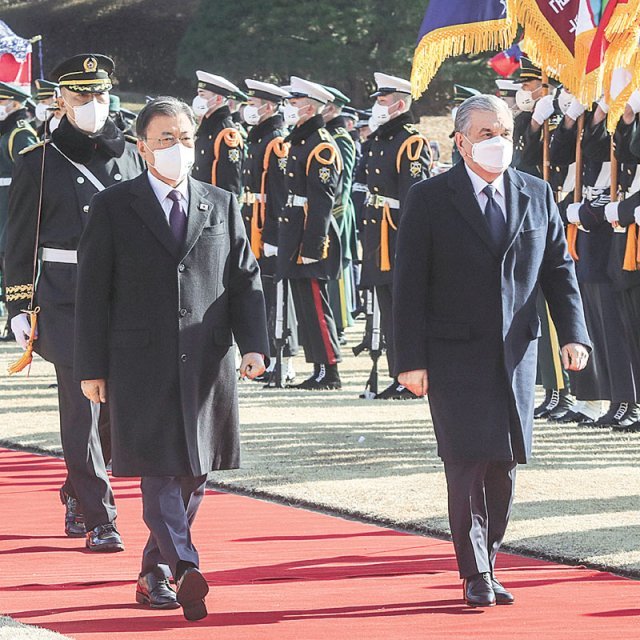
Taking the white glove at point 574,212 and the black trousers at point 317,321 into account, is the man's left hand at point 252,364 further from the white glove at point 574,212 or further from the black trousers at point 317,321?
the black trousers at point 317,321

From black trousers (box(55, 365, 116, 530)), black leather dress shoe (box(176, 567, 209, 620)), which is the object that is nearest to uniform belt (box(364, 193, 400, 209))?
black trousers (box(55, 365, 116, 530))

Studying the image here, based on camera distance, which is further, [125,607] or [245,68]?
[245,68]

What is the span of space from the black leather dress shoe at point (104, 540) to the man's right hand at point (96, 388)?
4.00 ft

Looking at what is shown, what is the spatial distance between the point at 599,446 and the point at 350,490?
1.98 meters

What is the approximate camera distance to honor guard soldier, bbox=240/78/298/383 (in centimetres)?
1307

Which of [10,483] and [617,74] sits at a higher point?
[617,74]

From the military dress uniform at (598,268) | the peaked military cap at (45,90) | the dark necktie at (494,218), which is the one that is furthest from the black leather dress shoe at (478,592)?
the peaked military cap at (45,90)

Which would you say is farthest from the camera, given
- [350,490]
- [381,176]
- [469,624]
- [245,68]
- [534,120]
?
[245,68]

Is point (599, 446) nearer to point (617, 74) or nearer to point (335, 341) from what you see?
point (617, 74)

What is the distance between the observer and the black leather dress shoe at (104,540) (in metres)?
6.88

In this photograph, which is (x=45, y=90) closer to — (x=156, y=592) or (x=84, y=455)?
(x=84, y=455)

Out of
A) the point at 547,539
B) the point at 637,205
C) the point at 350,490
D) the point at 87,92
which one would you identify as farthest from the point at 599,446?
the point at 87,92

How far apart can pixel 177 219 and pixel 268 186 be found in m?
7.43

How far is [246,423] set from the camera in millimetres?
10883
